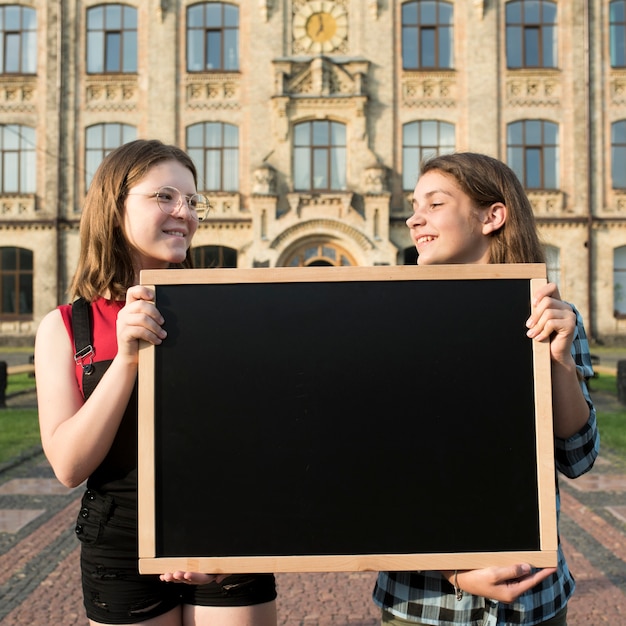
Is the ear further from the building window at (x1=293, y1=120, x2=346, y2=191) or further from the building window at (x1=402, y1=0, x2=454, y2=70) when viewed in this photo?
the building window at (x1=402, y1=0, x2=454, y2=70)

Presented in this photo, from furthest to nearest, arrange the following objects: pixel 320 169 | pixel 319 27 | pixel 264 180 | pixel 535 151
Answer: pixel 535 151 → pixel 319 27 → pixel 320 169 → pixel 264 180

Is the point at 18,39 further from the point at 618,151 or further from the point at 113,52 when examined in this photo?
the point at 618,151

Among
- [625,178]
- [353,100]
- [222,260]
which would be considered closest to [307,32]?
[353,100]

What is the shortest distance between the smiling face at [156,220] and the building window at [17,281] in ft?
88.3

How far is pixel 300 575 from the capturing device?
536 cm

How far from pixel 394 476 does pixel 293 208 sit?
2390cm

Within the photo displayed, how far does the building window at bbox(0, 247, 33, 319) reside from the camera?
27266 millimetres

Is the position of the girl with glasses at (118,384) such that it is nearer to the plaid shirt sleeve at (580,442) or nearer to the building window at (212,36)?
the plaid shirt sleeve at (580,442)

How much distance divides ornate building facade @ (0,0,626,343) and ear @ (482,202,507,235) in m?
23.9

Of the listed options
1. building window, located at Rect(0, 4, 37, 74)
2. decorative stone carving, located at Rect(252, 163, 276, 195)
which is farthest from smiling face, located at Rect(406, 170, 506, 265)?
building window, located at Rect(0, 4, 37, 74)

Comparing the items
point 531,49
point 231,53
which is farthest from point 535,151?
point 231,53

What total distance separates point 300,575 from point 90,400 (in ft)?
12.6

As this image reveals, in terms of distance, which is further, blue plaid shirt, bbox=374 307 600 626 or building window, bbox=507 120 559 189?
building window, bbox=507 120 559 189

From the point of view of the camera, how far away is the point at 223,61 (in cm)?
2711
